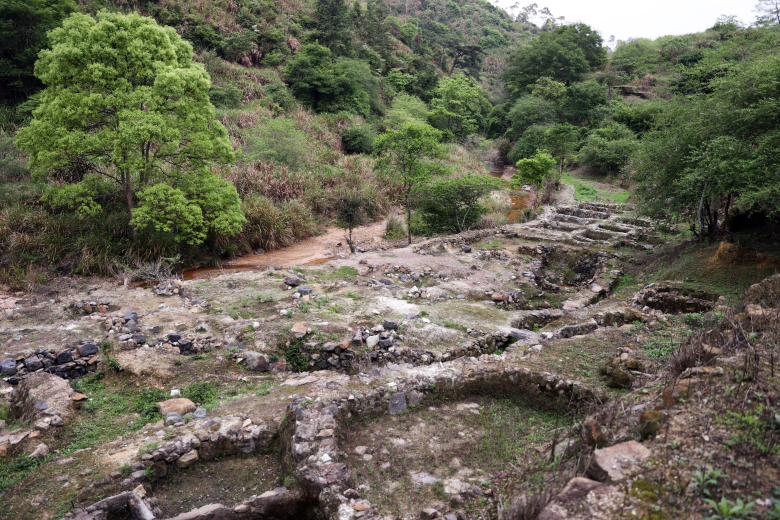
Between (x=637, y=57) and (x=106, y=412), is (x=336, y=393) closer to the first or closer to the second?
(x=106, y=412)

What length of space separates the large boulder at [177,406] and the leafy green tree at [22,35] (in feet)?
62.2

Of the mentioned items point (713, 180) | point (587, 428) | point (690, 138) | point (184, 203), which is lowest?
point (587, 428)

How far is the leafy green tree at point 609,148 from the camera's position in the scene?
912 inches

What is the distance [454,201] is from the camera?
14.0 metres

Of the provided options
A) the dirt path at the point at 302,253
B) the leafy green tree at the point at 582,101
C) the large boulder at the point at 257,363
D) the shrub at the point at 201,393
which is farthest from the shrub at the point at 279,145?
the leafy green tree at the point at 582,101

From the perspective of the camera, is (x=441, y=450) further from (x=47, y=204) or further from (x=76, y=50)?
(x=47, y=204)

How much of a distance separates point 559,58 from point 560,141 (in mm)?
18590

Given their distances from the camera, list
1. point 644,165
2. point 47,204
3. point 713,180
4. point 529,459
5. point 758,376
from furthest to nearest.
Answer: point 47,204, point 644,165, point 713,180, point 529,459, point 758,376

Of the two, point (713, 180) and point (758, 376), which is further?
point (713, 180)

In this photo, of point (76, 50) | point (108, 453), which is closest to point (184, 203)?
point (76, 50)

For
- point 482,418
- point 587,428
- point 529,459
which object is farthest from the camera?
point 482,418

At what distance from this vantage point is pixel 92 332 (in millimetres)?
6223

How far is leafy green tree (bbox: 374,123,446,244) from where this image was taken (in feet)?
39.3

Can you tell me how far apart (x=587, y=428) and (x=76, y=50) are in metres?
11.7
